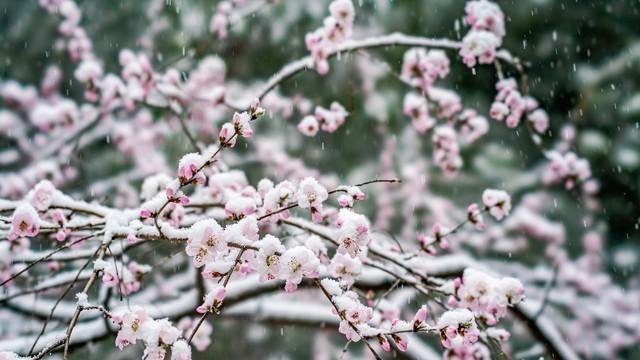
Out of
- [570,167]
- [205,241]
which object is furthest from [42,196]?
[570,167]

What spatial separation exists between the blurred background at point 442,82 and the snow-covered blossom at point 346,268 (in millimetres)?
5292

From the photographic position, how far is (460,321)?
61.8 inches

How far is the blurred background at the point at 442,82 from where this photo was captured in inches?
284

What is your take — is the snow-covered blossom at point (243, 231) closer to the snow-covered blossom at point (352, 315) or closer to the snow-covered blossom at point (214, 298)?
the snow-covered blossom at point (214, 298)

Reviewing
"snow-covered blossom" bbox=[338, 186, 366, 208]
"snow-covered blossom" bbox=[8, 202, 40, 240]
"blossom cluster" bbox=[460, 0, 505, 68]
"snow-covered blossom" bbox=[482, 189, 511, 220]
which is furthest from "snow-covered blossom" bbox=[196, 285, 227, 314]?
"blossom cluster" bbox=[460, 0, 505, 68]

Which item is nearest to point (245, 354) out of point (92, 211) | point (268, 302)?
point (268, 302)

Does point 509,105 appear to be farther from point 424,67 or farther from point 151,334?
point 151,334

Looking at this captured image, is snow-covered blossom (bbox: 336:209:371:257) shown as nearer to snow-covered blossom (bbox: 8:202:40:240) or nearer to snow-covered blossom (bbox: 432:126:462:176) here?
snow-covered blossom (bbox: 8:202:40:240)

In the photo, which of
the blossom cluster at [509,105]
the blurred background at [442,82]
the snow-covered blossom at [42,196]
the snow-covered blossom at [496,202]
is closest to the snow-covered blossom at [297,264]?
the snow-covered blossom at [42,196]

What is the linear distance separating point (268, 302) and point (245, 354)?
6473 millimetres

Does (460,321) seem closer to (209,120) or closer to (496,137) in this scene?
Answer: (209,120)

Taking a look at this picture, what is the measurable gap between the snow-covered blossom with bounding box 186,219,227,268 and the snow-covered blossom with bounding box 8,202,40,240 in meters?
0.50

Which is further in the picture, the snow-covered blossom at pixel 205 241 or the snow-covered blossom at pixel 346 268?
the snow-covered blossom at pixel 346 268

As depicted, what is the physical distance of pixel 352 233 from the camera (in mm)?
1580
